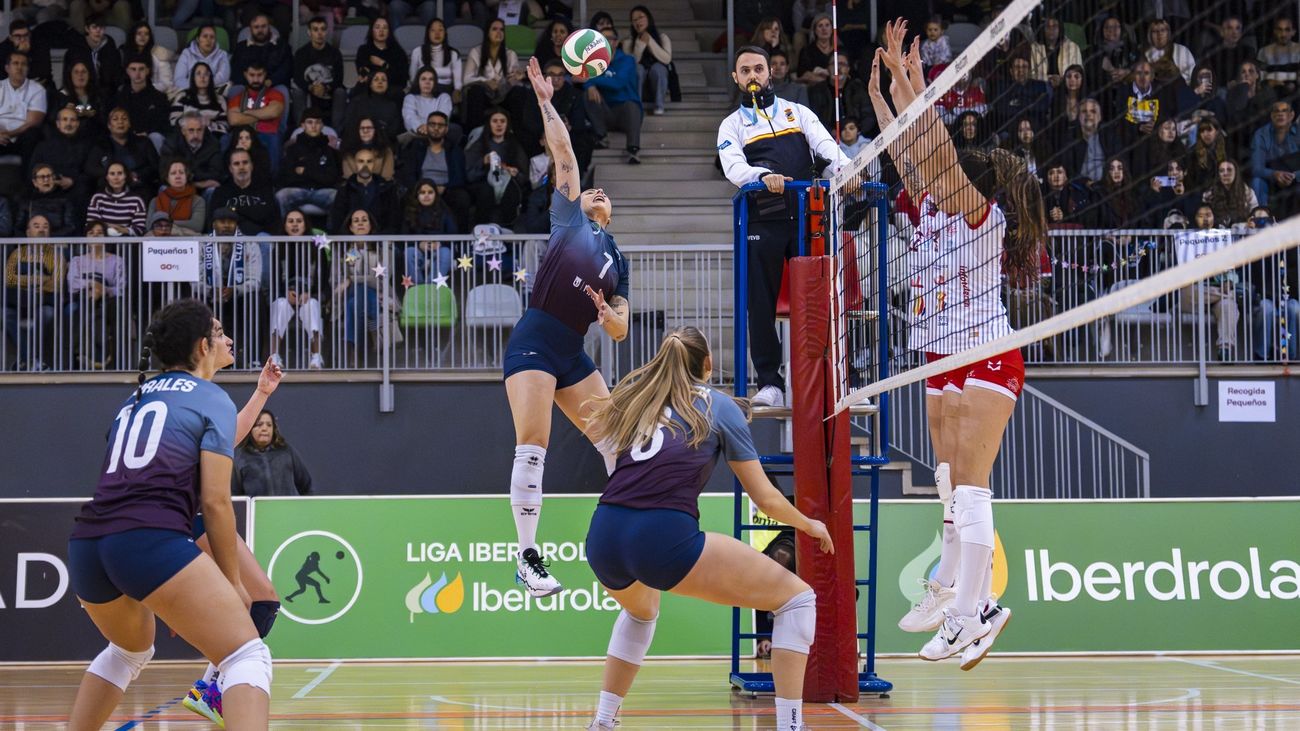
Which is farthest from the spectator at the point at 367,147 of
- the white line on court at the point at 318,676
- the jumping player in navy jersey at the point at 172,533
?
the jumping player in navy jersey at the point at 172,533

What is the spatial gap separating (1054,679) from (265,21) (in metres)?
12.2

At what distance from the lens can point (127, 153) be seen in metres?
15.6

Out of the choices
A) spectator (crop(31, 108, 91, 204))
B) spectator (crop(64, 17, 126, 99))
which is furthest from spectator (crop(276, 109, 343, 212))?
spectator (crop(64, 17, 126, 99))

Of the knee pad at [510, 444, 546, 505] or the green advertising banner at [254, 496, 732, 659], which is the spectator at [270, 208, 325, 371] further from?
the knee pad at [510, 444, 546, 505]

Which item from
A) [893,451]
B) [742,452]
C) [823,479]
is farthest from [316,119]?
[742,452]

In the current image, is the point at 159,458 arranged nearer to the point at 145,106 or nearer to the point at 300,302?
the point at 300,302

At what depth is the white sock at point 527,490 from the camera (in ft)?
26.1

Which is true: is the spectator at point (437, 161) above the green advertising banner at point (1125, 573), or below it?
above

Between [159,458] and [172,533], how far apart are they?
0.29 meters

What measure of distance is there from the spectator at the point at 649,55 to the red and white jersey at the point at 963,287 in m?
10.6

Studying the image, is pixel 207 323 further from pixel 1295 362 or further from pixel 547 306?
pixel 1295 362

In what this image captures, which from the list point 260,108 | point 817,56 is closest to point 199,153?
point 260,108

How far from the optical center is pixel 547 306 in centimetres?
791

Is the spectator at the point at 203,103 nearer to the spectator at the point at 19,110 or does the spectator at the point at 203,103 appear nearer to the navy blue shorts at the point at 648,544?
the spectator at the point at 19,110
